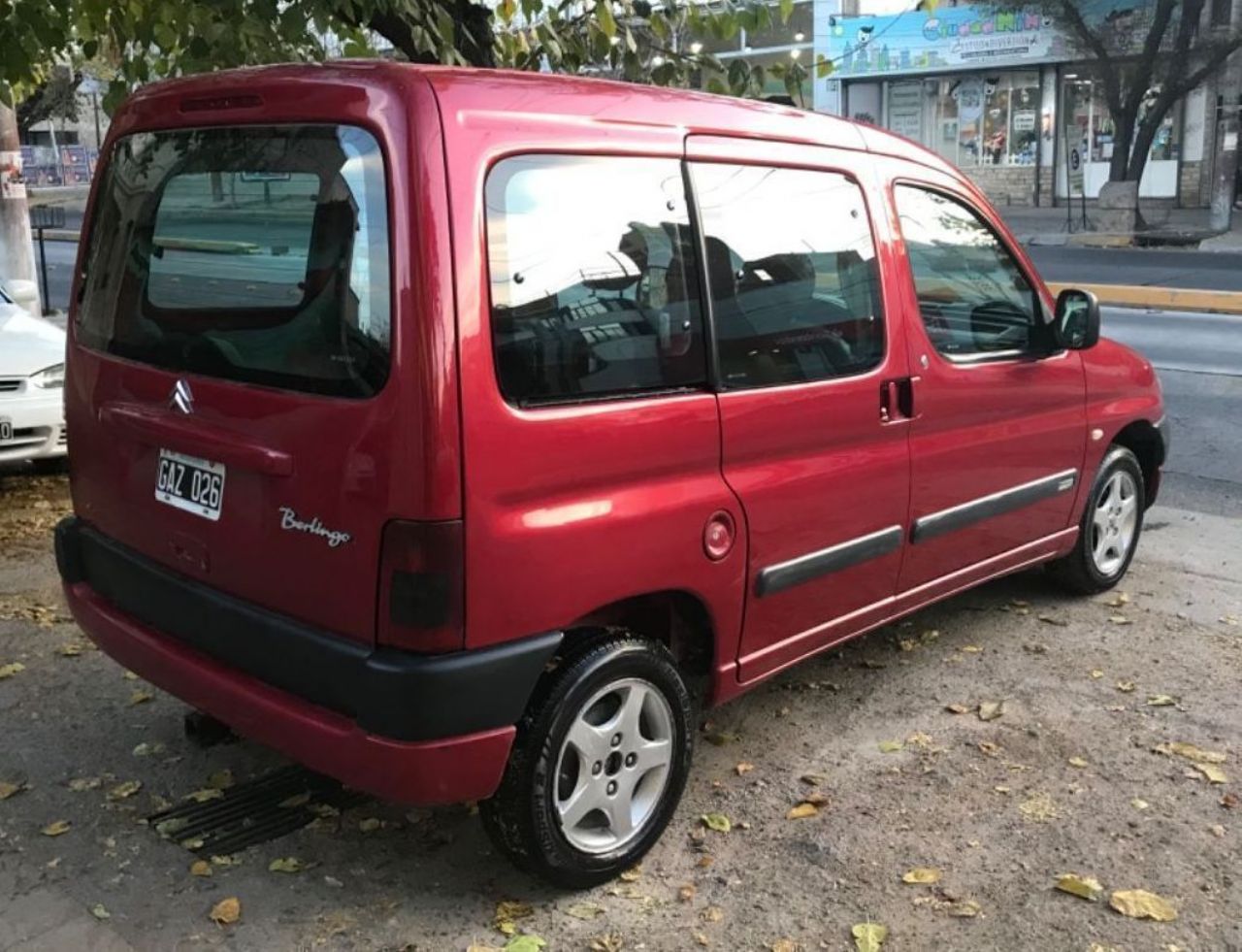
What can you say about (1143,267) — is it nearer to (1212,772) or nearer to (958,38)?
(958,38)

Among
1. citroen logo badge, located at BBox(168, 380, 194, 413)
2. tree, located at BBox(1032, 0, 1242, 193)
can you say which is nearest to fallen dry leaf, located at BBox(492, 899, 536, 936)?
citroen logo badge, located at BBox(168, 380, 194, 413)

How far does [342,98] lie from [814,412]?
1.58 m

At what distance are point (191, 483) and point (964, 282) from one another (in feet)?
8.82

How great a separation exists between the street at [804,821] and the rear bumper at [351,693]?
47 cm

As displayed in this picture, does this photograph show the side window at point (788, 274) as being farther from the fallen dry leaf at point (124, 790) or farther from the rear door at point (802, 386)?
the fallen dry leaf at point (124, 790)

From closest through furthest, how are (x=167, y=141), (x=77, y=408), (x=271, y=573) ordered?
(x=271, y=573) < (x=167, y=141) < (x=77, y=408)

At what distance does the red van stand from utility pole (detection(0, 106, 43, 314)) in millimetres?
9208

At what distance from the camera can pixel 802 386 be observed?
3604 millimetres

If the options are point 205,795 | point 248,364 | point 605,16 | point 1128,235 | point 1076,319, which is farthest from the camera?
point 1128,235

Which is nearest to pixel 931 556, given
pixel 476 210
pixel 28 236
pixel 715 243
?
pixel 715 243

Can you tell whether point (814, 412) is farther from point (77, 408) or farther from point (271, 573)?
point (77, 408)

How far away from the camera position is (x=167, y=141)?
3316 millimetres

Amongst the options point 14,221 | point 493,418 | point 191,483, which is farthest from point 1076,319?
point 14,221

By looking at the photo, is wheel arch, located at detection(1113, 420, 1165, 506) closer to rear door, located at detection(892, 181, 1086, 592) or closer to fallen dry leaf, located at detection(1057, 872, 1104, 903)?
rear door, located at detection(892, 181, 1086, 592)
